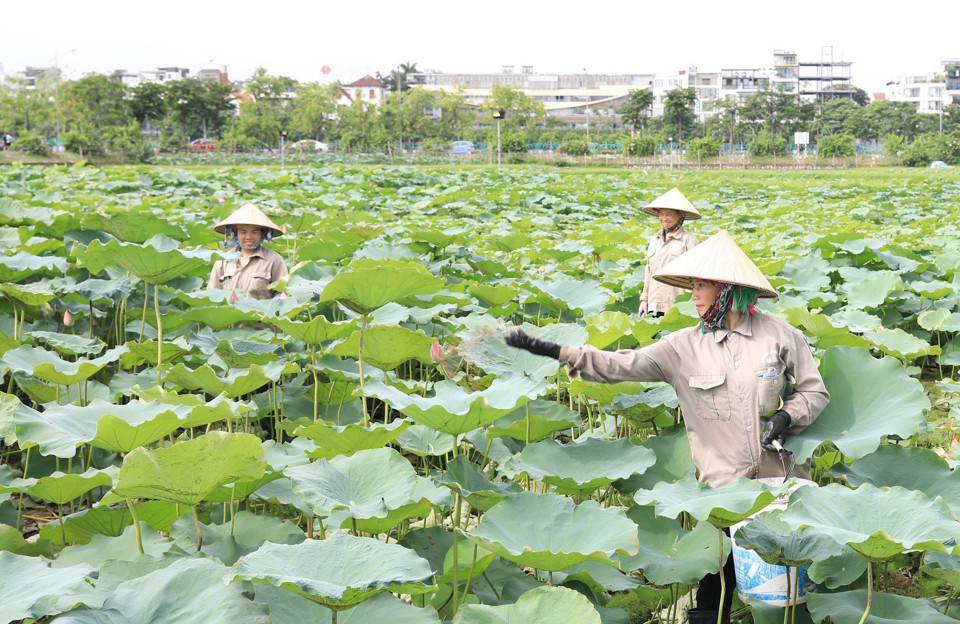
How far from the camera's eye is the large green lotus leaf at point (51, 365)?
2.74 metres

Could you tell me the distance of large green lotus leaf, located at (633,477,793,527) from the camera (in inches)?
68.9

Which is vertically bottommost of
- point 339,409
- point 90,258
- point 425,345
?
point 339,409

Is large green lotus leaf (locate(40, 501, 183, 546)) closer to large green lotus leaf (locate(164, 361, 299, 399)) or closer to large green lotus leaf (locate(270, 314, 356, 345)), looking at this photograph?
large green lotus leaf (locate(164, 361, 299, 399))

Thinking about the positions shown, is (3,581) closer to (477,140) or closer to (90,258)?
(90,258)

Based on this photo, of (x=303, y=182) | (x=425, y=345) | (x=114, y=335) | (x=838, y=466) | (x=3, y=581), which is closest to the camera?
(x=3, y=581)

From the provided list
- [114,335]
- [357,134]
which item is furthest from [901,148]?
[114,335]

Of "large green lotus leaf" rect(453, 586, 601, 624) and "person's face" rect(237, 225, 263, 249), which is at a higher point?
"person's face" rect(237, 225, 263, 249)

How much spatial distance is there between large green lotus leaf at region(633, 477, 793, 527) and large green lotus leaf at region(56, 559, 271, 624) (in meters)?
0.82

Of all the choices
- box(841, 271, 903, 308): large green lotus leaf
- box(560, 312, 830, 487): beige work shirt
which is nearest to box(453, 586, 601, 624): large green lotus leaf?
box(560, 312, 830, 487): beige work shirt

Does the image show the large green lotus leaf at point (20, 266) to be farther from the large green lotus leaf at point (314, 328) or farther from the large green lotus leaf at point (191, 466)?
the large green lotus leaf at point (191, 466)

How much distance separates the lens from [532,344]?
2.34m

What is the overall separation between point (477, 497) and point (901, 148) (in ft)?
146

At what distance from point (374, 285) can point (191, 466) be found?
954 mm

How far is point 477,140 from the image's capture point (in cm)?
5794
